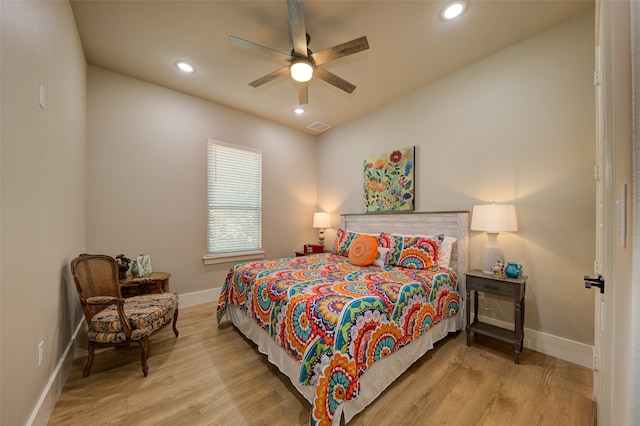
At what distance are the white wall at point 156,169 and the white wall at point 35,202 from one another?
754mm

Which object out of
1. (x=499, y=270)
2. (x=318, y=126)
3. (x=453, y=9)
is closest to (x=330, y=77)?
(x=453, y=9)

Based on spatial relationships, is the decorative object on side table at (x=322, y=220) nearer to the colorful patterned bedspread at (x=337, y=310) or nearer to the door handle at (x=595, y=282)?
the colorful patterned bedspread at (x=337, y=310)

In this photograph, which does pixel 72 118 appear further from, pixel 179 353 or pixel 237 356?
pixel 237 356

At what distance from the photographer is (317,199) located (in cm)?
494

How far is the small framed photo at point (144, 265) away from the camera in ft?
9.18

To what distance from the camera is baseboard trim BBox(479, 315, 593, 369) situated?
80.1 inches

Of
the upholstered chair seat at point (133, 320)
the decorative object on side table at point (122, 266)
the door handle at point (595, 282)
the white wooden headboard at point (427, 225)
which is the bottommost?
the upholstered chair seat at point (133, 320)

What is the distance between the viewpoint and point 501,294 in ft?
7.10

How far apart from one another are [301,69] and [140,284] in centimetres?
284

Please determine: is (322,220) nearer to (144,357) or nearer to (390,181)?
(390,181)

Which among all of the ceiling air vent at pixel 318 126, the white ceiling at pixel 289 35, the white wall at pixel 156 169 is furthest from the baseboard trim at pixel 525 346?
the ceiling air vent at pixel 318 126

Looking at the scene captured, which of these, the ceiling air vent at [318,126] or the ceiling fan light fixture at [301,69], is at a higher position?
the ceiling air vent at [318,126]

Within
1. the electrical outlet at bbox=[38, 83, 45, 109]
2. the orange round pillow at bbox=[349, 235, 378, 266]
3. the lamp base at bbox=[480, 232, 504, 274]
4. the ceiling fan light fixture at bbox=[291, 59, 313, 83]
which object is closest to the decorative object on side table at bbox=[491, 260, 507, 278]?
the lamp base at bbox=[480, 232, 504, 274]

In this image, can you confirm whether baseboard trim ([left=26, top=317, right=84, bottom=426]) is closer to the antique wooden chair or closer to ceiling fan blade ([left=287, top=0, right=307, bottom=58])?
the antique wooden chair
